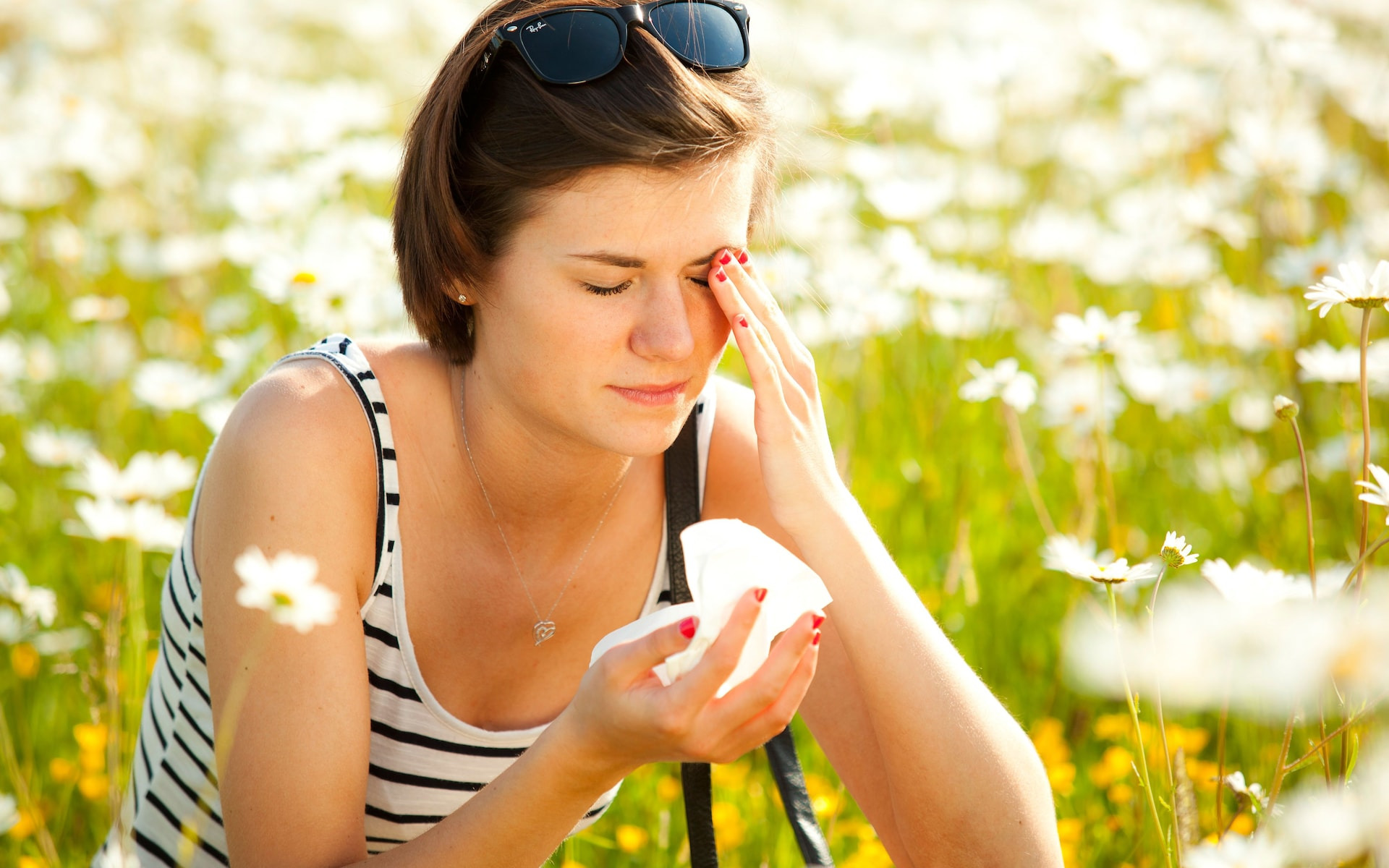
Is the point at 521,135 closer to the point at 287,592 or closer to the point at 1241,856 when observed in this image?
the point at 287,592

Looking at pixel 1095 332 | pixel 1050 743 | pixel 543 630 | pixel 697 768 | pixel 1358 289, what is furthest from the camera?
pixel 1050 743

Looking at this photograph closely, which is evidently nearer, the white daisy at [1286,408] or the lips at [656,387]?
the white daisy at [1286,408]

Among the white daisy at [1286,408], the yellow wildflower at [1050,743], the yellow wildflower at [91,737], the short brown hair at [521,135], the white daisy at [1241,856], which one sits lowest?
the yellow wildflower at [1050,743]

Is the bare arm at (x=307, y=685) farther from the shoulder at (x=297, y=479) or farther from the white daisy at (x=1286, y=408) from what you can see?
the white daisy at (x=1286, y=408)

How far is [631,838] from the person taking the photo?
5.51 ft

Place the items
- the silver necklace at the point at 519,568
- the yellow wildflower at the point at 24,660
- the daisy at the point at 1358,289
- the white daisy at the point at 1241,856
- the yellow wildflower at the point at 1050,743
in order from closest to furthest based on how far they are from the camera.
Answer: the white daisy at the point at 1241,856, the daisy at the point at 1358,289, the silver necklace at the point at 519,568, the yellow wildflower at the point at 1050,743, the yellow wildflower at the point at 24,660

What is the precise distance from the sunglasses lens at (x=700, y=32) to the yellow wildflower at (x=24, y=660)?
5.17 feet

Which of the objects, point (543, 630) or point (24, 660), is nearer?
point (543, 630)

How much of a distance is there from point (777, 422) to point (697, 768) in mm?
457

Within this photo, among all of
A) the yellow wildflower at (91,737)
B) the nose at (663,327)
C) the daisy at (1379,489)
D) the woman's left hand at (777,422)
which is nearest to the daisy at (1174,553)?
the daisy at (1379,489)

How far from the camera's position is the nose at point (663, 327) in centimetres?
125

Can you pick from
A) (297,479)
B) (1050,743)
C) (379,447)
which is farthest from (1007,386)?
(297,479)

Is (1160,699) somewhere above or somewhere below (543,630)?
above

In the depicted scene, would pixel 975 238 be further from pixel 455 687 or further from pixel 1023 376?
pixel 455 687
